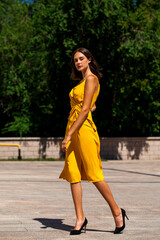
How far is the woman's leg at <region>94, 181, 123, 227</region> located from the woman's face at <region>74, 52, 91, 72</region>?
1.36 m

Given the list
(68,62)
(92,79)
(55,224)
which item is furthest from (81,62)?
(68,62)

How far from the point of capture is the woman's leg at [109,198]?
5434mm

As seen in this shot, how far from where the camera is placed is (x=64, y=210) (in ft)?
24.4

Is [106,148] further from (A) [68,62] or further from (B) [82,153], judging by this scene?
(B) [82,153]

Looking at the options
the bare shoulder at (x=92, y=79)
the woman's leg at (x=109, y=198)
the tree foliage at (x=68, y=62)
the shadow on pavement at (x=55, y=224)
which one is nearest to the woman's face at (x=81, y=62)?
the bare shoulder at (x=92, y=79)

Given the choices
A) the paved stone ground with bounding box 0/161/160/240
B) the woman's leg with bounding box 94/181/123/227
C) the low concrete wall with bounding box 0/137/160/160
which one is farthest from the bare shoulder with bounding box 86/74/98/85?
the low concrete wall with bounding box 0/137/160/160

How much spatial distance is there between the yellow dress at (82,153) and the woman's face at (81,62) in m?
0.21

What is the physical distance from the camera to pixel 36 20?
76.0 ft

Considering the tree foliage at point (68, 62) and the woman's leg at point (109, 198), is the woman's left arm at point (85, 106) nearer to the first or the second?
the woman's leg at point (109, 198)

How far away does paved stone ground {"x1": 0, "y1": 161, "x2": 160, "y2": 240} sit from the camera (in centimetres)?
561

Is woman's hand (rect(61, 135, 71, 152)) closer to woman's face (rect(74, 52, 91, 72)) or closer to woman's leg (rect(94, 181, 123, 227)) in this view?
woman's leg (rect(94, 181, 123, 227))

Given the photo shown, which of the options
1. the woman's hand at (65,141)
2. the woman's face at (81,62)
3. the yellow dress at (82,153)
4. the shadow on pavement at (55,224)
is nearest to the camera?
the woman's hand at (65,141)

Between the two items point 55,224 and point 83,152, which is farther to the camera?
point 55,224

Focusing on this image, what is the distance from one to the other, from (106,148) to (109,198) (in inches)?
703
